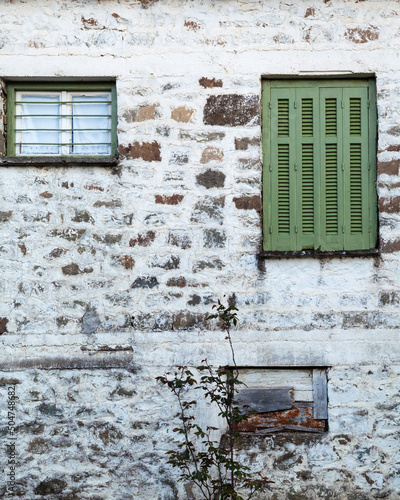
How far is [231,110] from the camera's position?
627cm

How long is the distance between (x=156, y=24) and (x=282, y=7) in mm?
1084

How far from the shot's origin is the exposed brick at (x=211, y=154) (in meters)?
6.25

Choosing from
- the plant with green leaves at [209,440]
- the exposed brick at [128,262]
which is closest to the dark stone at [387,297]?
the plant with green leaves at [209,440]

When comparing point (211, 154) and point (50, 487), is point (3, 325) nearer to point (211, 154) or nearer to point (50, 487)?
point (50, 487)

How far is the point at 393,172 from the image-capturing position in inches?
244

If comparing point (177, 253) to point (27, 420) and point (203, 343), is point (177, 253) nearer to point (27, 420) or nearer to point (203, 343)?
point (203, 343)

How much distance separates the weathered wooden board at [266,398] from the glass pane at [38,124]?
263 cm

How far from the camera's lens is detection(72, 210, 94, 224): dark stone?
621cm

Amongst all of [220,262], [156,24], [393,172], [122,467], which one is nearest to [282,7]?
[156,24]

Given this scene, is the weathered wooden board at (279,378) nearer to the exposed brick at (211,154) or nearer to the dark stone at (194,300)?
the dark stone at (194,300)

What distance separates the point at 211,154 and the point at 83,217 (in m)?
1.19

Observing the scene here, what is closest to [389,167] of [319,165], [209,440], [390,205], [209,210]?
[390,205]

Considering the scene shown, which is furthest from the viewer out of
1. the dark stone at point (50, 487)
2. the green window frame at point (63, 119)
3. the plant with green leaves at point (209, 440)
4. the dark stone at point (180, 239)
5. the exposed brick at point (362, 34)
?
the green window frame at point (63, 119)

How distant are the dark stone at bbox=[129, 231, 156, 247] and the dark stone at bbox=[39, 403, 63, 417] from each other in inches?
57.6
